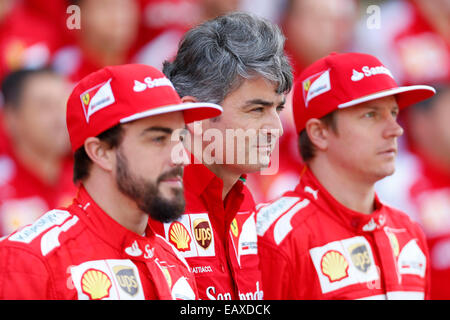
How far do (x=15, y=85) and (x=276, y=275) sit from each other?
8.11 ft

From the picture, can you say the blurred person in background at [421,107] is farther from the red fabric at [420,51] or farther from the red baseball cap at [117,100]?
the red baseball cap at [117,100]

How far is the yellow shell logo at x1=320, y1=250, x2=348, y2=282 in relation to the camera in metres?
3.50

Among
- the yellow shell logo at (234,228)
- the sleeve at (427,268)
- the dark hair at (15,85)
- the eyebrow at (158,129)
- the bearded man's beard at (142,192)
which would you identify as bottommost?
the sleeve at (427,268)

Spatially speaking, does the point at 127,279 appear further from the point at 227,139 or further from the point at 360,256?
the point at 360,256

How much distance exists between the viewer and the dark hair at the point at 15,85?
502 cm

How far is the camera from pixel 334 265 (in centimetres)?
353

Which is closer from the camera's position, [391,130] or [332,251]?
[332,251]

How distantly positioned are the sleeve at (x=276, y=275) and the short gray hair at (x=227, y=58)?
0.75 m

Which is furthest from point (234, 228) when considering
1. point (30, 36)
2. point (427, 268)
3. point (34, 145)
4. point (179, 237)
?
point (30, 36)

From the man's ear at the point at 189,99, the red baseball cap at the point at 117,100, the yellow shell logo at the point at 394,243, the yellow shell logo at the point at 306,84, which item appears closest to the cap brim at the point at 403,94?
the yellow shell logo at the point at 306,84

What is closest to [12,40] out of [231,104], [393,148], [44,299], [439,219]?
[231,104]

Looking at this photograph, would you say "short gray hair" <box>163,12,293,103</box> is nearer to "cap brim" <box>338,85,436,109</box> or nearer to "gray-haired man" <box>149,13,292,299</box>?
"gray-haired man" <box>149,13,292,299</box>

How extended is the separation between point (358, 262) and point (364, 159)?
507 mm
